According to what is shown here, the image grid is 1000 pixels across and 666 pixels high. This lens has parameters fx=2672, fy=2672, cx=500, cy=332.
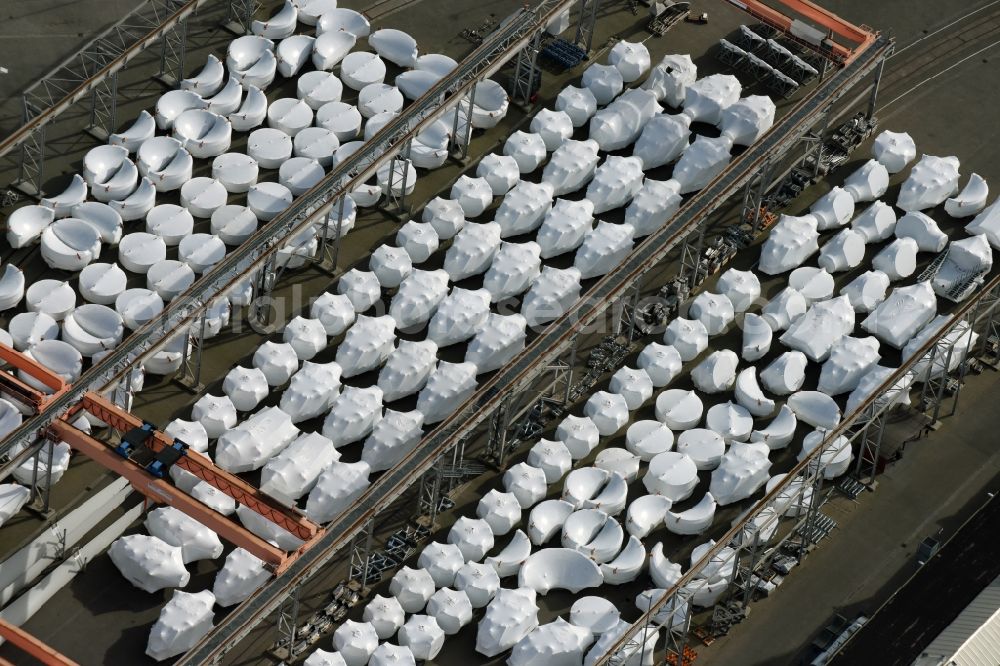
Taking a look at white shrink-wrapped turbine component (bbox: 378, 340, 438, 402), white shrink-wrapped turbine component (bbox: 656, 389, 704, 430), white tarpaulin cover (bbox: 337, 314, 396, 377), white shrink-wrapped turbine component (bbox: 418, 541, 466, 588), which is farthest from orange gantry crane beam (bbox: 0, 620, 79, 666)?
white shrink-wrapped turbine component (bbox: 656, 389, 704, 430)

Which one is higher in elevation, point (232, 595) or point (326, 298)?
point (326, 298)

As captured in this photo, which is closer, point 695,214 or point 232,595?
point 232,595

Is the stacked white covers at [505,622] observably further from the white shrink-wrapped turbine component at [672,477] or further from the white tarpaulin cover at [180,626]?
the white tarpaulin cover at [180,626]

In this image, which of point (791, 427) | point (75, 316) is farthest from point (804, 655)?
point (75, 316)

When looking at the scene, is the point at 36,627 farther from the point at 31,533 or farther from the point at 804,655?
the point at 804,655

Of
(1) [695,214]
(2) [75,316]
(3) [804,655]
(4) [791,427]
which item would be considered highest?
(2) [75,316]

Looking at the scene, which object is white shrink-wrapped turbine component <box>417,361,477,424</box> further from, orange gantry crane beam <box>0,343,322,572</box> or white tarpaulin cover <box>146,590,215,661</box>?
white tarpaulin cover <box>146,590,215,661</box>
